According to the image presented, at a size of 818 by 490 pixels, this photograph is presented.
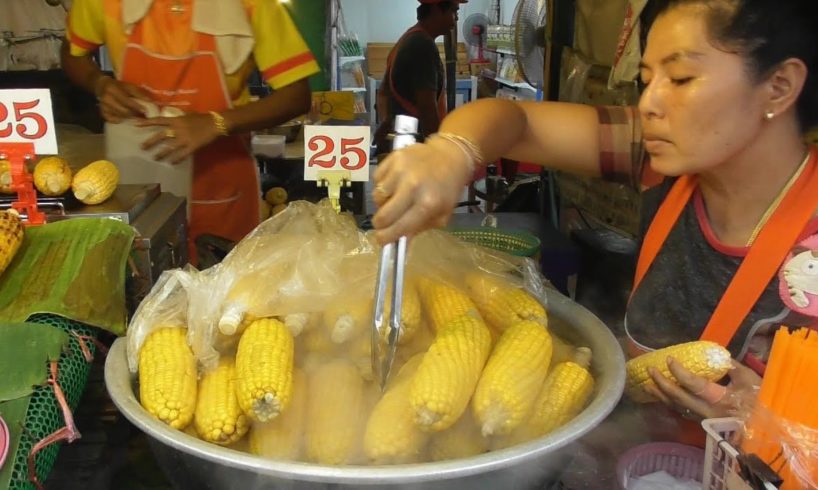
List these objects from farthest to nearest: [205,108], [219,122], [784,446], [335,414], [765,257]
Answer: [205,108] < [219,122] < [765,257] < [335,414] < [784,446]

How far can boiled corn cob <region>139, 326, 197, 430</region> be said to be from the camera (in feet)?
2.79

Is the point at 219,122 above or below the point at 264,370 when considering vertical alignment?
above

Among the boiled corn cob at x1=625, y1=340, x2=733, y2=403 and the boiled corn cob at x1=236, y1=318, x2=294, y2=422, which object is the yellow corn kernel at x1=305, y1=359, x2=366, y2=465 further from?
the boiled corn cob at x1=625, y1=340, x2=733, y2=403

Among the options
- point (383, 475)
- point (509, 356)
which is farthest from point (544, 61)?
point (383, 475)

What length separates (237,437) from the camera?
0.87 metres

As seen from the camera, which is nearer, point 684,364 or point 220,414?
point 220,414

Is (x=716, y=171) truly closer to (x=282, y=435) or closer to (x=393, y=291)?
(x=393, y=291)

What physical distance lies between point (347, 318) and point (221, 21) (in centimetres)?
137

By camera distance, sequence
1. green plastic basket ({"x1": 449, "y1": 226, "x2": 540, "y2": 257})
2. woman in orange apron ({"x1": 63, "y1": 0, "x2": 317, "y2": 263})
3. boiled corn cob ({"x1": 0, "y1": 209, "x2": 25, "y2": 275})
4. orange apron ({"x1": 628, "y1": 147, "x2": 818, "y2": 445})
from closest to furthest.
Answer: boiled corn cob ({"x1": 0, "y1": 209, "x2": 25, "y2": 275}) → orange apron ({"x1": 628, "y1": 147, "x2": 818, "y2": 445}) → green plastic basket ({"x1": 449, "y1": 226, "x2": 540, "y2": 257}) → woman in orange apron ({"x1": 63, "y1": 0, "x2": 317, "y2": 263})

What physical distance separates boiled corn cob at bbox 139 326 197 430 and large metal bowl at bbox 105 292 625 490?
3 centimetres

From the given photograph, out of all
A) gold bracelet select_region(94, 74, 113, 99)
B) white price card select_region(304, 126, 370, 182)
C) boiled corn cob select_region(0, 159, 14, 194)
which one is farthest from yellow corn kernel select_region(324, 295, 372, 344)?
gold bracelet select_region(94, 74, 113, 99)

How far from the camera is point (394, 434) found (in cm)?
83

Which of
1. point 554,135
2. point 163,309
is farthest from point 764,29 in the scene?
point 163,309

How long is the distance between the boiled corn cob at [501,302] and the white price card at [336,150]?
1.12 feet
